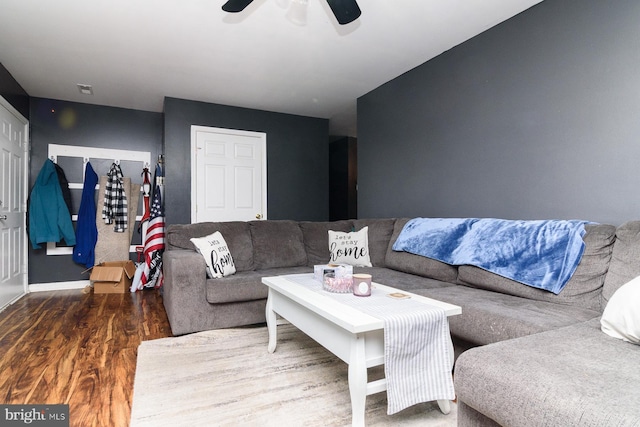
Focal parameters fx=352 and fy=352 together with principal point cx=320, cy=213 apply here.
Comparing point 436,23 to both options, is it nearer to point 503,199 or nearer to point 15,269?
point 503,199

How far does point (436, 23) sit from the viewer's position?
2771 millimetres

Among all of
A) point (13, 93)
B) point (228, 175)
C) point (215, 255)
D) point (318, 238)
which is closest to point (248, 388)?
point (215, 255)

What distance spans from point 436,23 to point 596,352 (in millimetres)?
2524

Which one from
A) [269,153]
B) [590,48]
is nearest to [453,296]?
[590,48]

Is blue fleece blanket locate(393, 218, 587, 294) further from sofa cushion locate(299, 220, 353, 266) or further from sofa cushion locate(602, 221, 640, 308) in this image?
sofa cushion locate(299, 220, 353, 266)

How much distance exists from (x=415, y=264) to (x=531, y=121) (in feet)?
4.49

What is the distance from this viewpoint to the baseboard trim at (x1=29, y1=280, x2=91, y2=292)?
14.7 ft

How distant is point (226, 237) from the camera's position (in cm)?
322

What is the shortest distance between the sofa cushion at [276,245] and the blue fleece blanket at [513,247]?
44.6 inches

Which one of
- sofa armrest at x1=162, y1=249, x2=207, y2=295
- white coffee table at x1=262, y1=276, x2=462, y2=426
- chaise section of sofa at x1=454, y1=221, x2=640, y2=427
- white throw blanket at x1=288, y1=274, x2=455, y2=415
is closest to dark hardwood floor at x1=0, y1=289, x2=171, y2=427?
sofa armrest at x1=162, y1=249, x2=207, y2=295

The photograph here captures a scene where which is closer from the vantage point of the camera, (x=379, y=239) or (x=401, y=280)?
(x=401, y=280)

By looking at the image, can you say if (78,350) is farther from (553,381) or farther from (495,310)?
(553,381)

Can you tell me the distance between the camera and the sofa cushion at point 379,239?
11.0 ft

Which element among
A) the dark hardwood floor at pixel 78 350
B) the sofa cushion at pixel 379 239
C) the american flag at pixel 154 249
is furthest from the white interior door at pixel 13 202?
the sofa cushion at pixel 379 239
